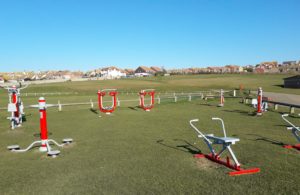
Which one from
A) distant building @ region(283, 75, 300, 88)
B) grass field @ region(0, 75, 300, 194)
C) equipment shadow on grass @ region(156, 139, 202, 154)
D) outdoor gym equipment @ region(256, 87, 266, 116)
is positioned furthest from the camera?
distant building @ region(283, 75, 300, 88)

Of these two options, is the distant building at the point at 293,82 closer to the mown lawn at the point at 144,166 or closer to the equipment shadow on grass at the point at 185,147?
the mown lawn at the point at 144,166

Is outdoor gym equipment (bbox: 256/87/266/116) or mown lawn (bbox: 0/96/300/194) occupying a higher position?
outdoor gym equipment (bbox: 256/87/266/116)

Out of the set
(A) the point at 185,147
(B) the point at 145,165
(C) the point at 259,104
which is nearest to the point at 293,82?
(C) the point at 259,104

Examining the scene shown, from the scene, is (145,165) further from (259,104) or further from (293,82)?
(293,82)

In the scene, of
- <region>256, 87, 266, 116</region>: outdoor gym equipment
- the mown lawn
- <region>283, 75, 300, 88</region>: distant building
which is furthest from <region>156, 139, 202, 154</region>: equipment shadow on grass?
<region>283, 75, 300, 88</region>: distant building

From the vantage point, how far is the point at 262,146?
9055 millimetres

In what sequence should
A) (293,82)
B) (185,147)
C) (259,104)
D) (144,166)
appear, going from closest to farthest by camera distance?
1. (144,166)
2. (185,147)
3. (259,104)
4. (293,82)

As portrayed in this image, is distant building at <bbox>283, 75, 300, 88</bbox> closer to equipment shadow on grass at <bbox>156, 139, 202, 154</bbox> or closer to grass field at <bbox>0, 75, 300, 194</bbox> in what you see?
grass field at <bbox>0, 75, 300, 194</bbox>

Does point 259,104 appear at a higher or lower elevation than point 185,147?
higher

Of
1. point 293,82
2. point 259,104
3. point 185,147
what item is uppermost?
point 293,82

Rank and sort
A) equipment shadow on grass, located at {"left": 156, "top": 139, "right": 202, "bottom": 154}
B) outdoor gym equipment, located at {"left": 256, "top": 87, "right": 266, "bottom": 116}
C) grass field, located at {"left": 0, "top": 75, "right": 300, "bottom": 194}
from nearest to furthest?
grass field, located at {"left": 0, "top": 75, "right": 300, "bottom": 194} < equipment shadow on grass, located at {"left": 156, "top": 139, "right": 202, "bottom": 154} < outdoor gym equipment, located at {"left": 256, "top": 87, "right": 266, "bottom": 116}

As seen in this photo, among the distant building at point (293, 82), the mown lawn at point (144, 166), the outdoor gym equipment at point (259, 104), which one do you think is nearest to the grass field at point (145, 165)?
the mown lawn at point (144, 166)

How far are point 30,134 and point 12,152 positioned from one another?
325cm

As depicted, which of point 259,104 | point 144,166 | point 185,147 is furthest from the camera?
point 259,104
